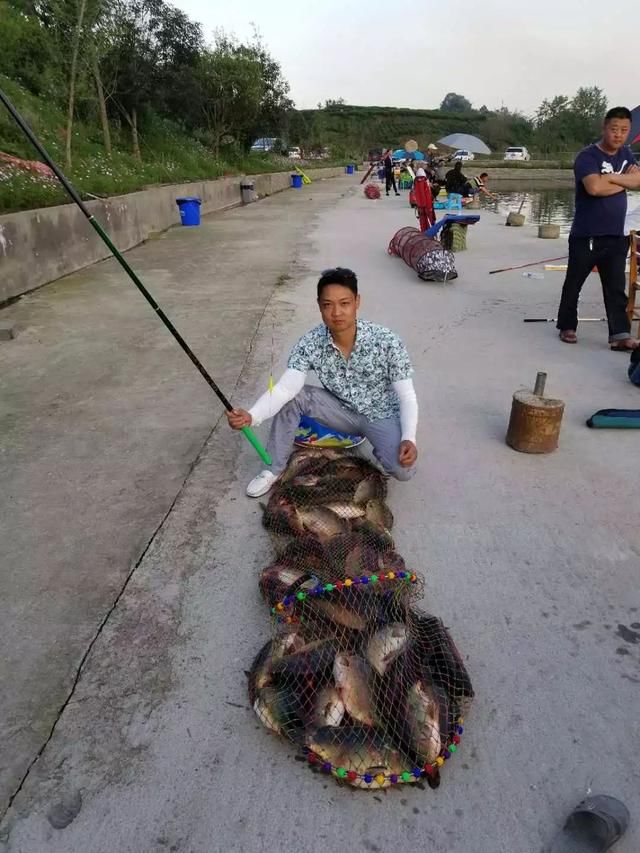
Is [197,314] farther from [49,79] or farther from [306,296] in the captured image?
[49,79]

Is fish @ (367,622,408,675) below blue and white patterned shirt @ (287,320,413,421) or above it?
below

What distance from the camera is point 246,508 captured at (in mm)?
3277

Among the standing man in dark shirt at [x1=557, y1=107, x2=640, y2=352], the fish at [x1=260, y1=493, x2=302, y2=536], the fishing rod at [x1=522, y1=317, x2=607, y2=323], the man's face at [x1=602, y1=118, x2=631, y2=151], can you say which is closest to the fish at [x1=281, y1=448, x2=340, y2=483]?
the fish at [x1=260, y1=493, x2=302, y2=536]

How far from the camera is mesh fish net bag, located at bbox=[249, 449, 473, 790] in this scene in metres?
1.81

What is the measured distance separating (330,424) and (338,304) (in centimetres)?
79

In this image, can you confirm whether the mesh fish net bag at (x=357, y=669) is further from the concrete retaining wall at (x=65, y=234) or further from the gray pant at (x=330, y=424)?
the concrete retaining wall at (x=65, y=234)

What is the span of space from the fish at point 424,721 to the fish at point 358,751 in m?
0.08

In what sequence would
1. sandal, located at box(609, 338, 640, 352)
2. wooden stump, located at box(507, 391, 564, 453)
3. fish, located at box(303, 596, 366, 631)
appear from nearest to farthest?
fish, located at box(303, 596, 366, 631)
wooden stump, located at box(507, 391, 564, 453)
sandal, located at box(609, 338, 640, 352)

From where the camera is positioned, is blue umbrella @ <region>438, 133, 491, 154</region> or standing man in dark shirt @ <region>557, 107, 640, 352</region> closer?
standing man in dark shirt @ <region>557, 107, 640, 352</region>

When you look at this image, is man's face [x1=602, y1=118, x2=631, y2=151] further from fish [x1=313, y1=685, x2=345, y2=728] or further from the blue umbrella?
the blue umbrella

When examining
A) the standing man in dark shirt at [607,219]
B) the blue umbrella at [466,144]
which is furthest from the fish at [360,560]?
the blue umbrella at [466,144]

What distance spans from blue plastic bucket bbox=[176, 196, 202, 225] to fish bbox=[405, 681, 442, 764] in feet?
49.4

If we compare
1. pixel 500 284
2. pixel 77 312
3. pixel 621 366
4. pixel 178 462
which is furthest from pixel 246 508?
pixel 500 284

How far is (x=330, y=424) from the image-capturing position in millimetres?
3408
